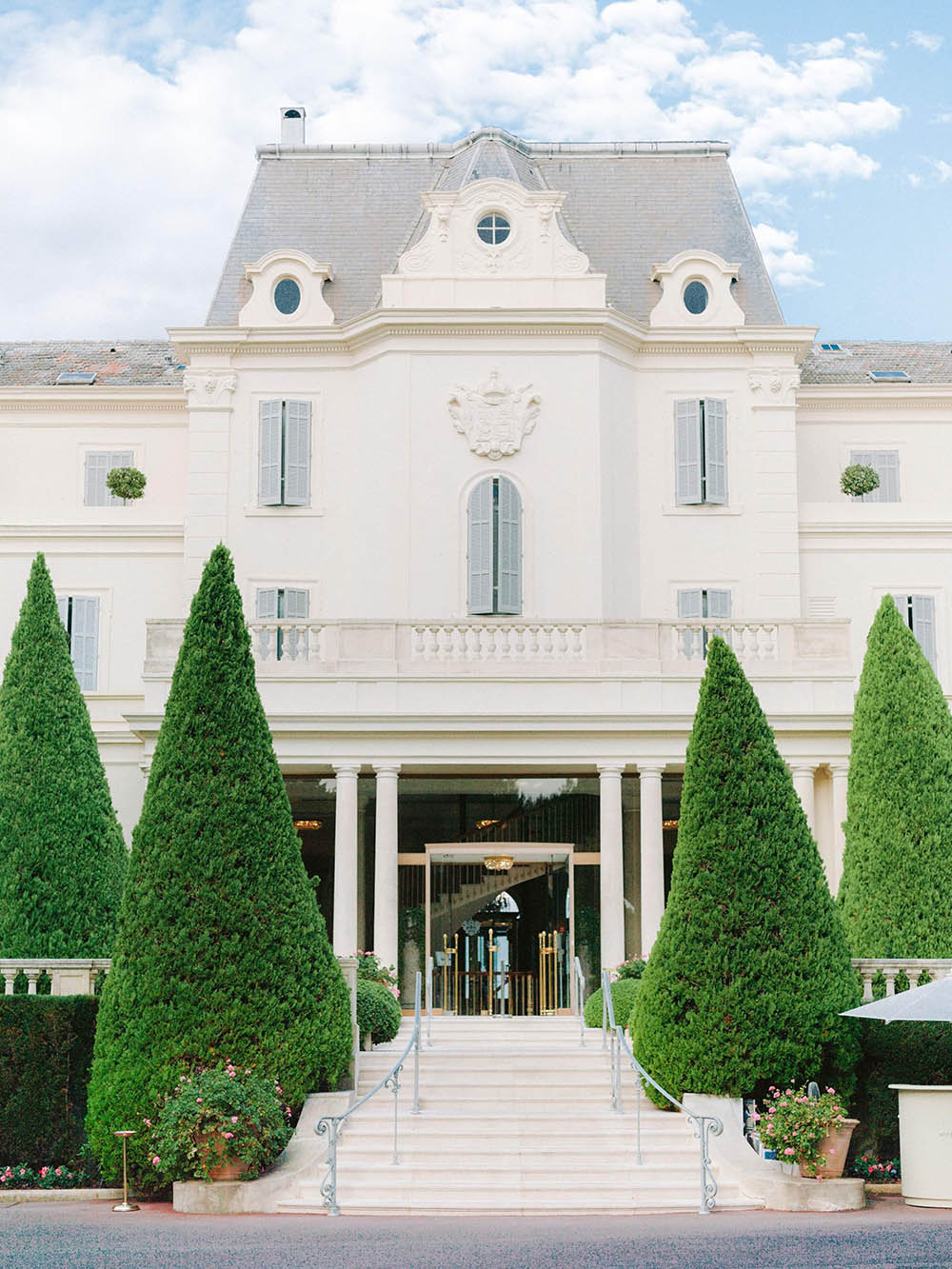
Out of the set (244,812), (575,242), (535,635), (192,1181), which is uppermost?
(575,242)

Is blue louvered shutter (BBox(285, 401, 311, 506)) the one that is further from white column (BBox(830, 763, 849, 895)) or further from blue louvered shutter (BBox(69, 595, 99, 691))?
white column (BBox(830, 763, 849, 895))

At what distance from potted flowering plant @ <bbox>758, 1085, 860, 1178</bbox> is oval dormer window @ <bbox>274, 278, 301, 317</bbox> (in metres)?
20.6

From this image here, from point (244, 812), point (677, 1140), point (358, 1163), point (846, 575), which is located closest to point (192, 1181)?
point (358, 1163)

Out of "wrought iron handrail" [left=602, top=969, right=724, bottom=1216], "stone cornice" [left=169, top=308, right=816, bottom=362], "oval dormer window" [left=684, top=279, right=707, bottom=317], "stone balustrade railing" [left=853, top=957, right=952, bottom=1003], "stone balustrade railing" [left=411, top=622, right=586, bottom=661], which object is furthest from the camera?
"oval dormer window" [left=684, top=279, right=707, bottom=317]

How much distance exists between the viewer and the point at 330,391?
31.9 metres

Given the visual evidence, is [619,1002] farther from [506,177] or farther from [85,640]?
[506,177]

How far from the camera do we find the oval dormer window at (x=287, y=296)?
32344mm

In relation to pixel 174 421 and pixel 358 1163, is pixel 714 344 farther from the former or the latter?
pixel 358 1163

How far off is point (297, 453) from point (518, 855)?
9556 millimetres

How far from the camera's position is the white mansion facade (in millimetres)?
28469

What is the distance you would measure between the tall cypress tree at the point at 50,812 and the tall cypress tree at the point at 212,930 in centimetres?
411

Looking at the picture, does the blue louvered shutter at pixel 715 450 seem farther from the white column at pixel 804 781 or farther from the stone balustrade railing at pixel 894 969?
the stone balustrade railing at pixel 894 969

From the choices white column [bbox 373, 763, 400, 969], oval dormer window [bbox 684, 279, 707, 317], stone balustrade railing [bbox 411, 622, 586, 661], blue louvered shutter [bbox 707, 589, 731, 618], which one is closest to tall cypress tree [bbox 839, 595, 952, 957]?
stone balustrade railing [bbox 411, 622, 586, 661]

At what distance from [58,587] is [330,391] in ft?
21.1
